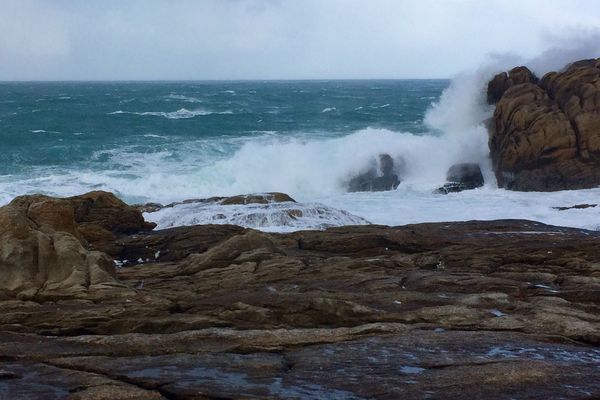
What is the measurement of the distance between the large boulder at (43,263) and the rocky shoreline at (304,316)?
0.03 meters

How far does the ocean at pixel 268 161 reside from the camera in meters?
23.2

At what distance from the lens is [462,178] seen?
3178cm

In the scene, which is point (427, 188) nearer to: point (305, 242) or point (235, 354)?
point (305, 242)

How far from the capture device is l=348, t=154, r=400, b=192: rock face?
33.4m

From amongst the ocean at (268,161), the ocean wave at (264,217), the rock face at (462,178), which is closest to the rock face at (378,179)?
the ocean at (268,161)

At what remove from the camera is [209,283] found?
481 inches

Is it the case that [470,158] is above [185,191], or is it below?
above

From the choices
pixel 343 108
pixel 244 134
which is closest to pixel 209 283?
pixel 244 134

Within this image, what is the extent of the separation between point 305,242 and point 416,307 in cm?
663

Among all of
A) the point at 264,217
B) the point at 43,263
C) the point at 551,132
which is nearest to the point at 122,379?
the point at 43,263

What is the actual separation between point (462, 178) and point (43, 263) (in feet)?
76.4

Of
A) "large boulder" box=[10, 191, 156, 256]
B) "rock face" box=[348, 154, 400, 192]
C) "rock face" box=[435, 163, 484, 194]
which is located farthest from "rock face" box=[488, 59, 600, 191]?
"large boulder" box=[10, 191, 156, 256]

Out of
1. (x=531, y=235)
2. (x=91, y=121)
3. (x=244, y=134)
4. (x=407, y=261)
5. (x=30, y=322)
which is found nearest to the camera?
(x=30, y=322)

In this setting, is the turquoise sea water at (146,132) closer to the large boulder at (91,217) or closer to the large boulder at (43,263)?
the large boulder at (91,217)
